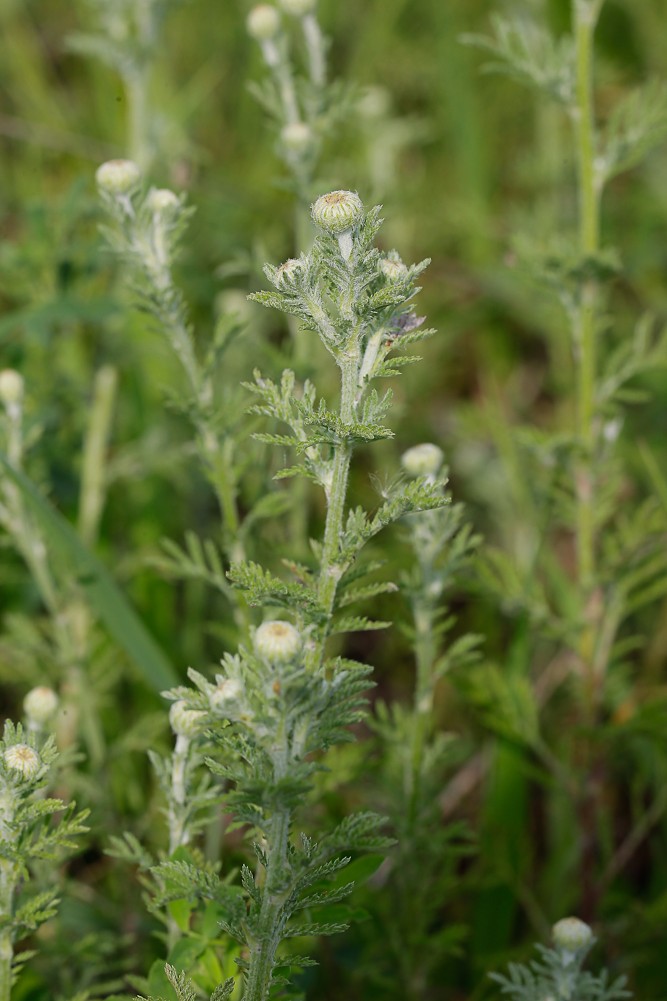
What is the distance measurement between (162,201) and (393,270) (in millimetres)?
651

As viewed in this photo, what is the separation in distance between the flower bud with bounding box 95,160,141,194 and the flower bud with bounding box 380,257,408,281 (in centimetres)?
65

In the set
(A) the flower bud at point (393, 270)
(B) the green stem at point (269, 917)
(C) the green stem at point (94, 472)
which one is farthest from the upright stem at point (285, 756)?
(C) the green stem at point (94, 472)

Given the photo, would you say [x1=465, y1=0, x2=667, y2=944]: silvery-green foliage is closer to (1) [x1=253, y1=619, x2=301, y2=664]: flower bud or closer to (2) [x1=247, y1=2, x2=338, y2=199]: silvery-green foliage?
(2) [x1=247, y1=2, x2=338, y2=199]: silvery-green foliage

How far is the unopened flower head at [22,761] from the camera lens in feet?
5.48

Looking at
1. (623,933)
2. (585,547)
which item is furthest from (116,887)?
(585,547)

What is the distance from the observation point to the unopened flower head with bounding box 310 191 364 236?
5.19 feet

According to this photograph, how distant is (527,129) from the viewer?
556 centimetres

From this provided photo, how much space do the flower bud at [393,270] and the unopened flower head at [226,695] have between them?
2.14 feet

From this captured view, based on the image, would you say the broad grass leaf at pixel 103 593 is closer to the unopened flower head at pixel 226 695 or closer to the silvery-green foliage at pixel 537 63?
the unopened flower head at pixel 226 695

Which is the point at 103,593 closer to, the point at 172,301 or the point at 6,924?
the point at 172,301

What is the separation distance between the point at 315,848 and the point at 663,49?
450cm

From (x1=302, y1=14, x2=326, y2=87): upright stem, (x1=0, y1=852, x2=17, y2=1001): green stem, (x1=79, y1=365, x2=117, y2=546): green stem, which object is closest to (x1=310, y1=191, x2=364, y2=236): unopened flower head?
(x1=0, y1=852, x2=17, y2=1001): green stem

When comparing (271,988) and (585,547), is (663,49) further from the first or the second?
(271,988)

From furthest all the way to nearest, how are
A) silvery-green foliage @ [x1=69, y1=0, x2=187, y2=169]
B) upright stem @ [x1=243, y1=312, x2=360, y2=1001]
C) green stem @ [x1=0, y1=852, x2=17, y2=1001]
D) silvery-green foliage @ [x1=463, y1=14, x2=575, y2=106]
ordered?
1. silvery-green foliage @ [x1=69, y1=0, x2=187, y2=169]
2. silvery-green foliage @ [x1=463, y1=14, x2=575, y2=106]
3. green stem @ [x1=0, y1=852, x2=17, y2=1001]
4. upright stem @ [x1=243, y1=312, x2=360, y2=1001]
